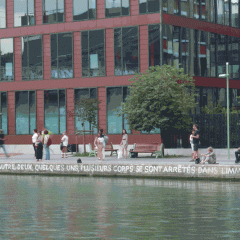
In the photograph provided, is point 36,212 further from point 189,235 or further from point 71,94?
point 71,94

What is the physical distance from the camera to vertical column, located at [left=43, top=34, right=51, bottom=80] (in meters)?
46.2

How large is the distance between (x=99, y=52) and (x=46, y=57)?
4.43 meters

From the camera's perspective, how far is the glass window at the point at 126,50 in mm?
43125

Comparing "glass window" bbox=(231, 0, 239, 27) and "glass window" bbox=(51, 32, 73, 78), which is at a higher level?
"glass window" bbox=(231, 0, 239, 27)

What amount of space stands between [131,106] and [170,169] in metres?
12.8

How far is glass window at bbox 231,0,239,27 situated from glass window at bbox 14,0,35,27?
15548 mm

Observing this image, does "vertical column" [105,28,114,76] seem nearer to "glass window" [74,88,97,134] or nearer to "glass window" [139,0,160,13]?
"glass window" [74,88,97,134]

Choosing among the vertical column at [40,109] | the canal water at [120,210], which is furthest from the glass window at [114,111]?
the canal water at [120,210]

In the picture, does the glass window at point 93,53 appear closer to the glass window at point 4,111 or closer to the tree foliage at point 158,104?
the glass window at point 4,111

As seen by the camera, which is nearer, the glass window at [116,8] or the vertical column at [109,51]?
the glass window at [116,8]

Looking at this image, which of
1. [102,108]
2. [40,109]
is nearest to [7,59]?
[40,109]

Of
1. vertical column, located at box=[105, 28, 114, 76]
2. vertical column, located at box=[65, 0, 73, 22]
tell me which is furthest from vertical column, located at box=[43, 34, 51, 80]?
vertical column, located at box=[105, 28, 114, 76]

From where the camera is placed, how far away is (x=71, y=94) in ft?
149

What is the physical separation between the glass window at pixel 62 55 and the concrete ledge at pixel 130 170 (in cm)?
1811
